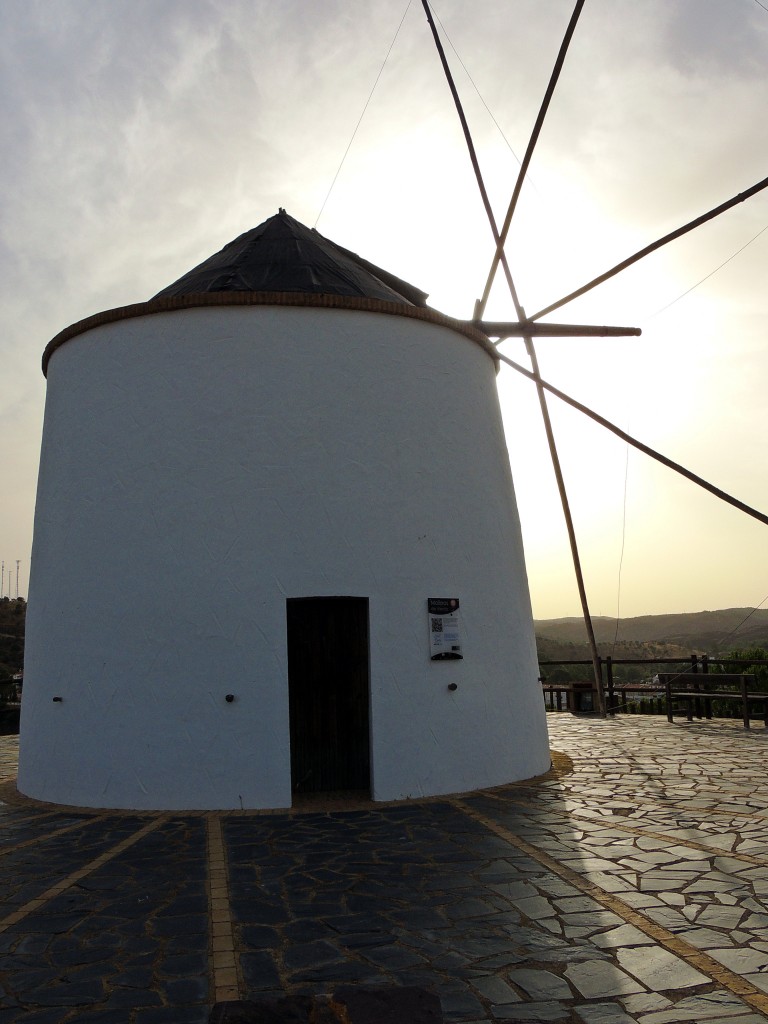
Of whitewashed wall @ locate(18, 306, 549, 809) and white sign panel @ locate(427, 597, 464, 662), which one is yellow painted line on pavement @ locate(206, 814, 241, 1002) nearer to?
whitewashed wall @ locate(18, 306, 549, 809)

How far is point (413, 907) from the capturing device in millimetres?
4516

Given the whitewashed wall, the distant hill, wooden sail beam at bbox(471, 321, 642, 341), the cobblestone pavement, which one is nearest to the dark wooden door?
the whitewashed wall

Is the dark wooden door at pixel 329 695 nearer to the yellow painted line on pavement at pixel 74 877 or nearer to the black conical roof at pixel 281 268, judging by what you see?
the yellow painted line on pavement at pixel 74 877

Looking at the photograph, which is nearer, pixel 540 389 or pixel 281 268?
pixel 281 268

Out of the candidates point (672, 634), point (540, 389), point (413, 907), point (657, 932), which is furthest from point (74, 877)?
point (672, 634)

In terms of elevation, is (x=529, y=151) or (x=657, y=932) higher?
(x=529, y=151)

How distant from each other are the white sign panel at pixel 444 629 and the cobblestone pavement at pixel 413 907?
4.24ft

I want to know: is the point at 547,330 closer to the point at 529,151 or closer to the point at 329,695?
the point at 529,151

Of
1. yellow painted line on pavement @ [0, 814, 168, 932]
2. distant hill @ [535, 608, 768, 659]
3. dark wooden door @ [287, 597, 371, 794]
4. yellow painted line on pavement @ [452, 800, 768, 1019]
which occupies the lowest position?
yellow painted line on pavement @ [452, 800, 768, 1019]

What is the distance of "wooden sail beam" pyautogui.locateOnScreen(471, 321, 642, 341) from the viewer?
1070 cm

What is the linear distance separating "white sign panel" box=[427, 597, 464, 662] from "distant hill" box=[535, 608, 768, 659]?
34.1 m

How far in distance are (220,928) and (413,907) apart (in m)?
1.02

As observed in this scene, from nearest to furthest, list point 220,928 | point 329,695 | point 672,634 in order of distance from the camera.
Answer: point 220,928 < point 329,695 < point 672,634

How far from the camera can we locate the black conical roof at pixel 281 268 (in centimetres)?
848
